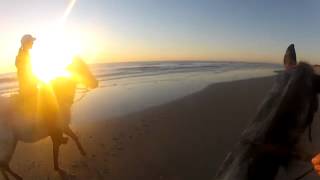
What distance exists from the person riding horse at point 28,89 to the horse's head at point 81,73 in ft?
5.50

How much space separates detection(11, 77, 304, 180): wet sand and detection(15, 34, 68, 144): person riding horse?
1.12 m

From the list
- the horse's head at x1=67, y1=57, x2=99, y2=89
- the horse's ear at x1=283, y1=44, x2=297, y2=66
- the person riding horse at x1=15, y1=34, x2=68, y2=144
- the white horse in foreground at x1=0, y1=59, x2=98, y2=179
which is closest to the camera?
the horse's ear at x1=283, y1=44, x2=297, y2=66

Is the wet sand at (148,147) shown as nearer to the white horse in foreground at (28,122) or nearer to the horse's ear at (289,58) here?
the white horse in foreground at (28,122)

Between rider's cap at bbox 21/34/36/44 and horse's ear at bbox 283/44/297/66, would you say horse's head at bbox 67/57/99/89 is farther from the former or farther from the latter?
horse's ear at bbox 283/44/297/66

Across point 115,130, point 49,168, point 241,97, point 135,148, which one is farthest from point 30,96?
point 241,97

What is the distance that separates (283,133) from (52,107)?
873 centimetres

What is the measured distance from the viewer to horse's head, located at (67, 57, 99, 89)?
12.4m

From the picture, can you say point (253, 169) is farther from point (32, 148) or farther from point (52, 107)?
point (32, 148)

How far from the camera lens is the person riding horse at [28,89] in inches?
406

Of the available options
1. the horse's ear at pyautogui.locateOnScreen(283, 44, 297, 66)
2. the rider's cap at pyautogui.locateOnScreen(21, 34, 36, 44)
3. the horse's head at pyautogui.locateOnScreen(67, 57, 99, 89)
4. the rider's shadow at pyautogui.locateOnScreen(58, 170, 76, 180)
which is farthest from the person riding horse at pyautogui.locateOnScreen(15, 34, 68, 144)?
the horse's ear at pyautogui.locateOnScreen(283, 44, 297, 66)

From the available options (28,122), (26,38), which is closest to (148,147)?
(28,122)

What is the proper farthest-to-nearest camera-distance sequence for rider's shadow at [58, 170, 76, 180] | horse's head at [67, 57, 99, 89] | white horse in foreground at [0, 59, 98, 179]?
horse's head at [67, 57, 99, 89]
rider's shadow at [58, 170, 76, 180]
white horse in foreground at [0, 59, 98, 179]

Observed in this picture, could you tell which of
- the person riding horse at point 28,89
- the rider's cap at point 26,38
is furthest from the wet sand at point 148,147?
the rider's cap at point 26,38

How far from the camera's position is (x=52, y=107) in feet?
35.2
